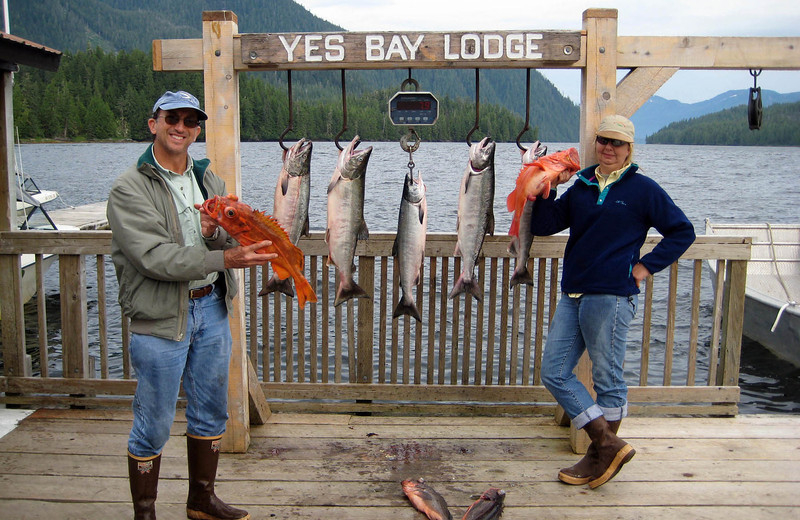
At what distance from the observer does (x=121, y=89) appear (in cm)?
8656

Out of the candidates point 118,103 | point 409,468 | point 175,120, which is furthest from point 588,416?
point 118,103

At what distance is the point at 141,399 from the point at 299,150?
148 cm

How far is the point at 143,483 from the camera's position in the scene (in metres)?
2.91

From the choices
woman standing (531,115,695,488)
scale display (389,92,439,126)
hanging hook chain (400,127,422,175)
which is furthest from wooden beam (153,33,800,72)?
woman standing (531,115,695,488)

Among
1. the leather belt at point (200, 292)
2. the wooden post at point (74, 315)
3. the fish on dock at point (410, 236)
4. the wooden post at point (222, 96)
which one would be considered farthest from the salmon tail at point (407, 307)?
the wooden post at point (74, 315)

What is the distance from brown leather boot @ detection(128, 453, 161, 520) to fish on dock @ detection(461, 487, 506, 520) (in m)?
1.36

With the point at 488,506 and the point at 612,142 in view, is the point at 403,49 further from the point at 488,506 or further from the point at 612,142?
the point at 488,506

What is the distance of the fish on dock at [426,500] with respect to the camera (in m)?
3.20

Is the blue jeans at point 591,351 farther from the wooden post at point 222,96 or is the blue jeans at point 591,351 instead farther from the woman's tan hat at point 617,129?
the wooden post at point 222,96

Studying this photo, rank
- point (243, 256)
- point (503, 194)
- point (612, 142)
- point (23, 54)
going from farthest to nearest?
1. point (503, 194)
2. point (23, 54)
3. point (612, 142)
4. point (243, 256)

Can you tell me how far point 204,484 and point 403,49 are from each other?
7.67ft

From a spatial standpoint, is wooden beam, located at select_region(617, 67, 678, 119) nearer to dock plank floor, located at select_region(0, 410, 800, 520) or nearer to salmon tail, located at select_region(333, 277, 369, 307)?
→ salmon tail, located at select_region(333, 277, 369, 307)

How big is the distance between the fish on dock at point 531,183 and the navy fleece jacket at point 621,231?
0.14m

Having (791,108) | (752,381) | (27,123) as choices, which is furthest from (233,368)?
(791,108)
